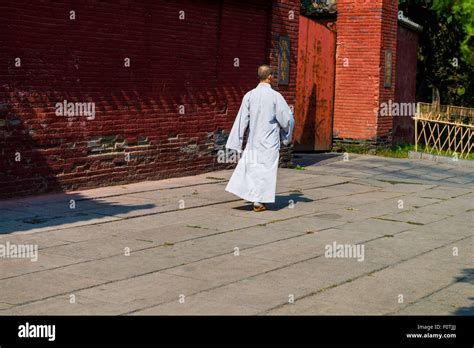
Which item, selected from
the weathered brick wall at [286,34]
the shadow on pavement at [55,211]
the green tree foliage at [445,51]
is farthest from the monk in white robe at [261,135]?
the green tree foliage at [445,51]

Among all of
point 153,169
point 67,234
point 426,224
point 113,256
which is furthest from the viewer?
point 153,169

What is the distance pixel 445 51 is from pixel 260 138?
13.7 meters

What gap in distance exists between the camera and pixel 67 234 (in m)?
8.79

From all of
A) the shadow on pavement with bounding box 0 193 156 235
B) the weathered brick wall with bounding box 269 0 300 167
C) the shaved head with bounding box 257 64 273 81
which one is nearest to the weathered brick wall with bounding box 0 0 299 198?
the weathered brick wall with bounding box 269 0 300 167

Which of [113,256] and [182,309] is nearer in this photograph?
[182,309]

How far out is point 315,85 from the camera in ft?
61.4

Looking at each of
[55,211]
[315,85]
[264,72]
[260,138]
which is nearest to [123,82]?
[264,72]

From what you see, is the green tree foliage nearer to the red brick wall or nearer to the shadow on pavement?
the red brick wall

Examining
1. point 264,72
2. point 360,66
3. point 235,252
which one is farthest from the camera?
point 360,66

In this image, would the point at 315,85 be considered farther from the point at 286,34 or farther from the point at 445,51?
the point at 445,51
